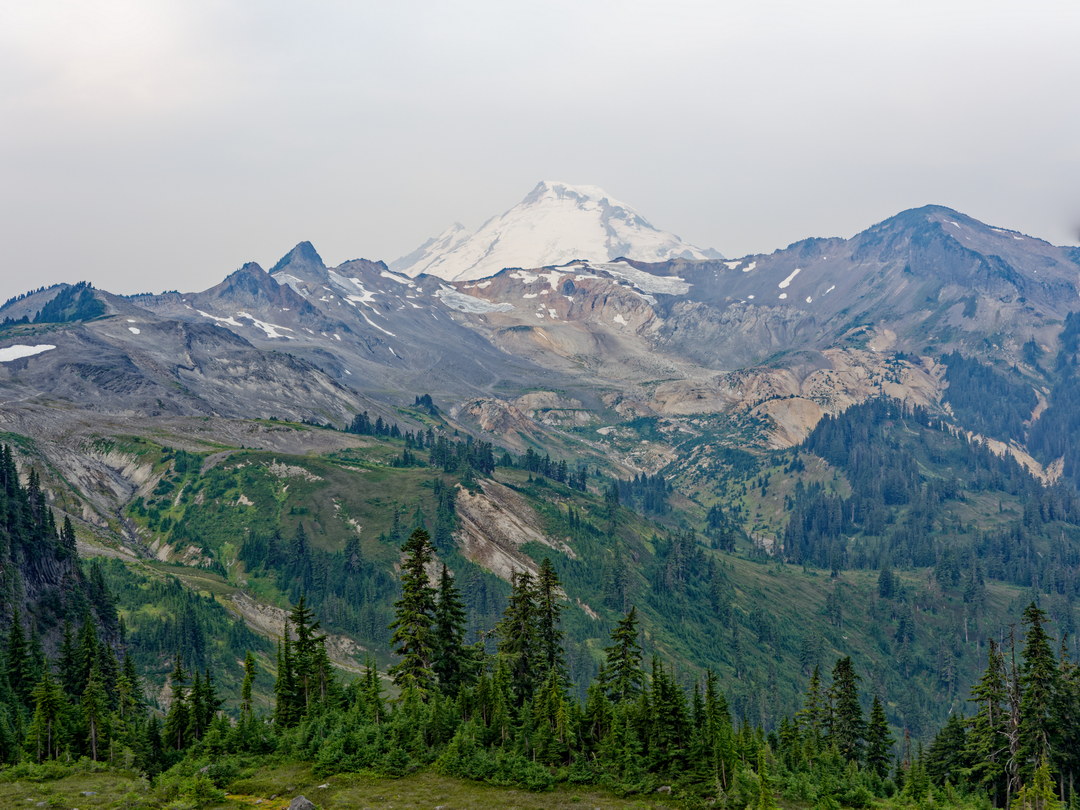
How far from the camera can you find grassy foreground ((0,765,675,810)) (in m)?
47.0

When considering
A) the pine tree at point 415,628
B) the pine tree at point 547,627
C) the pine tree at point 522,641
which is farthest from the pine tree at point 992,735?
the pine tree at point 415,628

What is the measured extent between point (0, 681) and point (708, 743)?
63573mm

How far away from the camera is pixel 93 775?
56.1 metres

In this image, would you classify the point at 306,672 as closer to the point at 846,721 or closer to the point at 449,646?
the point at 449,646

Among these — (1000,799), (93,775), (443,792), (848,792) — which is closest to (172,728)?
(93,775)

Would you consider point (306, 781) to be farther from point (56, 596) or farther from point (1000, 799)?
point (56, 596)

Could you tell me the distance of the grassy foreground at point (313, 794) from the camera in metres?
47.0

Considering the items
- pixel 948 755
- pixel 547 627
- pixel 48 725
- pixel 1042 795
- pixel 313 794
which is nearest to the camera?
pixel 313 794

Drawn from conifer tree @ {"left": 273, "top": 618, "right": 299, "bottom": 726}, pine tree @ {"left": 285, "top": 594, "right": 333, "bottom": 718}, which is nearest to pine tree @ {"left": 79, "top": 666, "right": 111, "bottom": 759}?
conifer tree @ {"left": 273, "top": 618, "right": 299, "bottom": 726}

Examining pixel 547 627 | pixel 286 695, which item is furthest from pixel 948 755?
pixel 286 695

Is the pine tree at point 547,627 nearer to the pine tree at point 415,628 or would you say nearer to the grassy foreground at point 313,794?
the pine tree at point 415,628

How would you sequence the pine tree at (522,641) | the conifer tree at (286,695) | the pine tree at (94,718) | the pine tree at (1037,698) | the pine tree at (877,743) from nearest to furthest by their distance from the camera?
the pine tree at (94,718) < the conifer tree at (286,695) < the pine tree at (522,641) < the pine tree at (1037,698) < the pine tree at (877,743)

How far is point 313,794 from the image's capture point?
49469 millimetres

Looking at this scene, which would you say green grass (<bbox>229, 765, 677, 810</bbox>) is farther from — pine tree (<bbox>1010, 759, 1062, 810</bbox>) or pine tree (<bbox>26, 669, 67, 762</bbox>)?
pine tree (<bbox>26, 669, 67, 762</bbox>)
